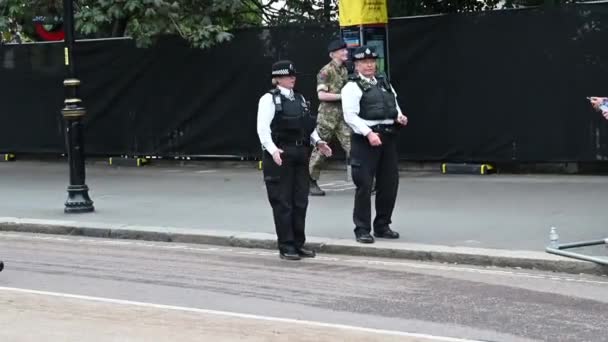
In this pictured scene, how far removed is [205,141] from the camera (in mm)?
16297

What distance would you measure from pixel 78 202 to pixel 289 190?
414 centimetres

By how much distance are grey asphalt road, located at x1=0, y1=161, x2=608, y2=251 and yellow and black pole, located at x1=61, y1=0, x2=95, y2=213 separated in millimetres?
240

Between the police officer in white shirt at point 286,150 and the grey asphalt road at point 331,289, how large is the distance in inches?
13.6

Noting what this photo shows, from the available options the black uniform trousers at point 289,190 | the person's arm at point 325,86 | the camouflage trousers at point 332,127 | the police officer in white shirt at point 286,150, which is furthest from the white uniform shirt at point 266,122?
the camouflage trousers at point 332,127

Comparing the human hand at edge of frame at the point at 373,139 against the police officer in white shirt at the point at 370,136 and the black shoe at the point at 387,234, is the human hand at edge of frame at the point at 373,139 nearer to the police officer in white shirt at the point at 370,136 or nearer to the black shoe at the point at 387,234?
the police officer in white shirt at the point at 370,136

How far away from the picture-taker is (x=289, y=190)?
9062 millimetres

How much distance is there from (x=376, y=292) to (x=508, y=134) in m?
6.64

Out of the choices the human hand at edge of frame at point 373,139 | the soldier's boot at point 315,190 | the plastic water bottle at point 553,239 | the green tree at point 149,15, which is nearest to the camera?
the plastic water bottle at point 553,239

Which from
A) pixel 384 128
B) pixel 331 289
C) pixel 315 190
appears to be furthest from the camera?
pixel 315 190

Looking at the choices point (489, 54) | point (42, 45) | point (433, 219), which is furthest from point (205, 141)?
point (433, 219)

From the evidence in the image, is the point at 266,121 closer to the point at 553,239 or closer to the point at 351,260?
the point at 351,260

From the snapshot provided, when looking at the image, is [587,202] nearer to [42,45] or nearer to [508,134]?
[508,134]

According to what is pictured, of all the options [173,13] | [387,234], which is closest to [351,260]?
[387,234]

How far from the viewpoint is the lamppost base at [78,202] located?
12.1 meters
